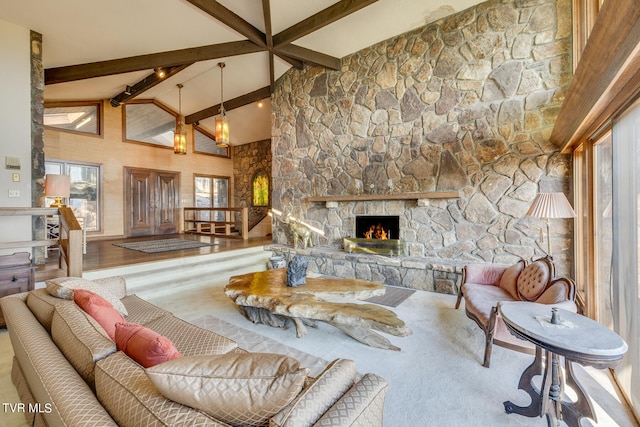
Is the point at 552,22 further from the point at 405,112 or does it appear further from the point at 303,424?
the point at 303,424

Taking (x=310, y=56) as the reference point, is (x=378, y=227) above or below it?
below

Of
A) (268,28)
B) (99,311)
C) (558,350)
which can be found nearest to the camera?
(558,350)

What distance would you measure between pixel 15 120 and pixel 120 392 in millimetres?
5113

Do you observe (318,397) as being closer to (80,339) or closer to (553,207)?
(80,339)

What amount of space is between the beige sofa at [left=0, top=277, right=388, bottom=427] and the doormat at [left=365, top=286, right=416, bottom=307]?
9.32ft

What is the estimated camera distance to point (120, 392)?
39.9 inches

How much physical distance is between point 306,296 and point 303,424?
2.08 meters

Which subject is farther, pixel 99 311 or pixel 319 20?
pixel 319 20

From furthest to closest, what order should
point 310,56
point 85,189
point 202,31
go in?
point 85,189, point 310,56, point 202,31

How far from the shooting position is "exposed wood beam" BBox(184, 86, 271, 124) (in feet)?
23.0

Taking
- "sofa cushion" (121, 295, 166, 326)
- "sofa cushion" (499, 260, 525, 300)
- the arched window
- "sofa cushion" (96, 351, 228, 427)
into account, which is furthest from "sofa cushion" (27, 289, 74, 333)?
the arched window

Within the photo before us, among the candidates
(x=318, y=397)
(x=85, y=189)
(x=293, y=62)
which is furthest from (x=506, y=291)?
(x=85, y=189)

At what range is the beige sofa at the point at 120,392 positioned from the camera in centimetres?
90

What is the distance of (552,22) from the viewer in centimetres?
371
